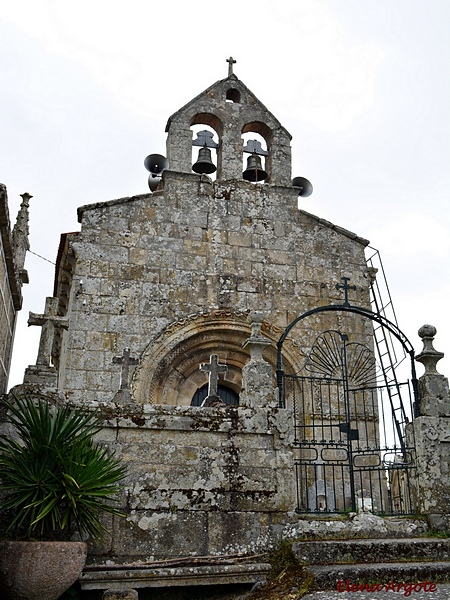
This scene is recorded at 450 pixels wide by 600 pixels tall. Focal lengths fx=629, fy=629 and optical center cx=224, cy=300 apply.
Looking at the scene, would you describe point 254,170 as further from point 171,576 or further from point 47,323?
point 171,576

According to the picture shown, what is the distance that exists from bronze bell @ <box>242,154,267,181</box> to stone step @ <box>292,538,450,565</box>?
7490 mm

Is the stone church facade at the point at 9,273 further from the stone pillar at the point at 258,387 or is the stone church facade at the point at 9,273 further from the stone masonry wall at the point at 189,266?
the stone pillar at the point at 258,387

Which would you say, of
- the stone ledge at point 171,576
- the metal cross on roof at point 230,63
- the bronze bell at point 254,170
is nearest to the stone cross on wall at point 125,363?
the stone ledge at point 171,576

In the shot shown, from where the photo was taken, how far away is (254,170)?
1170cm

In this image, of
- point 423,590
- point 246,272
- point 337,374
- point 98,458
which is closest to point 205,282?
point 246,272

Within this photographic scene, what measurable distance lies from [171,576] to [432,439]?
319 cm

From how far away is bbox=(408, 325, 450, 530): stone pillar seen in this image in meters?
6.52

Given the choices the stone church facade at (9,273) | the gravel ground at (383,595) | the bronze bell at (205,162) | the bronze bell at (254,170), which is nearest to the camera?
the gravel ground at (383,595)

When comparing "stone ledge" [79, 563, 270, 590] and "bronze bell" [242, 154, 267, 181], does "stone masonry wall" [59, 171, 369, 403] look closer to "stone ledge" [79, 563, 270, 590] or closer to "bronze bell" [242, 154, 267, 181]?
"bronze bell" [242, 154, 267, 181]

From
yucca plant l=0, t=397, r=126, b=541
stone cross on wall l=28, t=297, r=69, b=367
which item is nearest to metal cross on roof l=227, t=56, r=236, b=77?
stone cross on wall l=28, t=297, r=69, b=367

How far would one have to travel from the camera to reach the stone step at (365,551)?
5.63 metres

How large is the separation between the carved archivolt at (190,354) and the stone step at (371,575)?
459cm

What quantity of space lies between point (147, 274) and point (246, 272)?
65.1 inches

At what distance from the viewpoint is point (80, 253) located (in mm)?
9898
